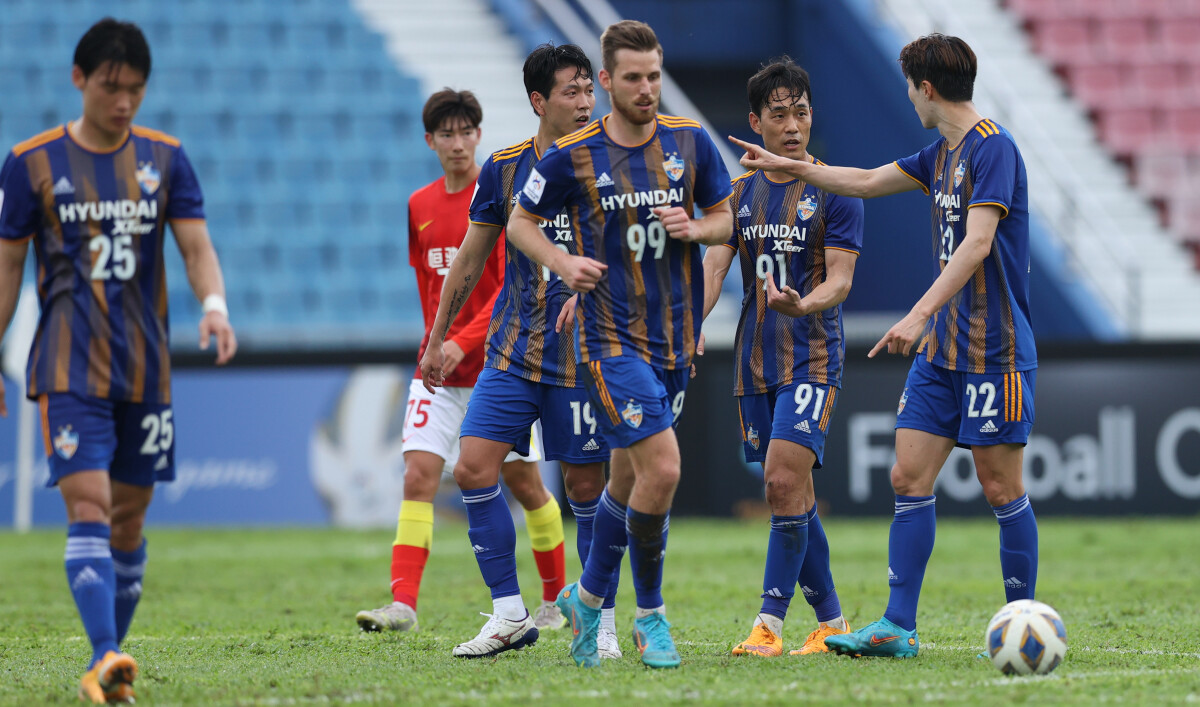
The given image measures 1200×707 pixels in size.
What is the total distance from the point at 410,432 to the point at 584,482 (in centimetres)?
126

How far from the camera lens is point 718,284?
6293mm

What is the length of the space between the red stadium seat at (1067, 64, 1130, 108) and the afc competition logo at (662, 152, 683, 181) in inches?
649

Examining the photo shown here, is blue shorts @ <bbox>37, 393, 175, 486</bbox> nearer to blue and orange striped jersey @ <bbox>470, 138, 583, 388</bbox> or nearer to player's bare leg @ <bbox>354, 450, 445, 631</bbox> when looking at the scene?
blue and orange striped jersey @ <bbox>470, 138, 583, 388</bbox>

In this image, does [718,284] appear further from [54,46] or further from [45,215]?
[54,46]

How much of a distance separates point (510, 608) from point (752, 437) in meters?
1.28

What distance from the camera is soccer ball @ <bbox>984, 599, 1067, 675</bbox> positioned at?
5.00 m

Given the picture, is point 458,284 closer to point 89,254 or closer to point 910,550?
point 89,254

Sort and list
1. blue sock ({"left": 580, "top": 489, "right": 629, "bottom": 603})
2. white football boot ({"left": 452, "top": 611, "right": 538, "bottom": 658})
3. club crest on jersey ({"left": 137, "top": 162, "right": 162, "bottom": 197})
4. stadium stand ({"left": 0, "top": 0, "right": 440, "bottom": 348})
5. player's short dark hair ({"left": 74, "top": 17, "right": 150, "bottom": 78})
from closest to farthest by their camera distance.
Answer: player's short dark hair ({"left": 74, "top": 17, "right": 150, "bottom": 78}) < club crest on jersey ({"left": 137, "top": 162, "right": 162, "bottom": 197}) < blue sock ({"left": 580, "top": 489, "right": 629, "bottom": 603}) < white football boot ({"left": 452, "top": 611, "right": 538, "bottom": 658}) < stadium stand ({"left": 0, "top": 0, "right": 440, "bottom": 348})

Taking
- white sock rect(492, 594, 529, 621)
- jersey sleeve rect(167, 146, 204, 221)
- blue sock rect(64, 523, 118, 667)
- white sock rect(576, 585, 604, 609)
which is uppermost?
jersey sleeve rect(167, 146, 204, 221)

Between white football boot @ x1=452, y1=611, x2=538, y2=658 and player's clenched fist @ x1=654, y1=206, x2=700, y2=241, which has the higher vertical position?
player's clenched fist @ x1=654, y1=206, x2=700, y2=241

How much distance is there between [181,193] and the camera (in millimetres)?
5082

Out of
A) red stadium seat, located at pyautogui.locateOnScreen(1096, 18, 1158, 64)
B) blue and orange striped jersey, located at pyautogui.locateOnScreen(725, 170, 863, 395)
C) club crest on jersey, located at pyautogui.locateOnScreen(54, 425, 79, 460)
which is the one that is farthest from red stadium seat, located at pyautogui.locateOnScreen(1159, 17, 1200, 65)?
club crest on jersey, located at pyautogui.locateOnScreen(54, 425, 79, 460)

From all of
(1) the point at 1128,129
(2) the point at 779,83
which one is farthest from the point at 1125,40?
(2) the point at 779,83

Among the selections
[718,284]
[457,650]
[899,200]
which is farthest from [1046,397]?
[457,650]
